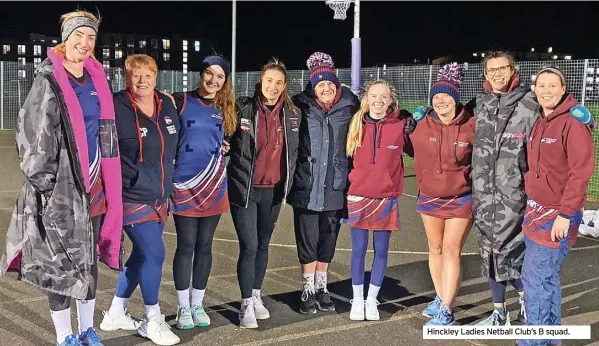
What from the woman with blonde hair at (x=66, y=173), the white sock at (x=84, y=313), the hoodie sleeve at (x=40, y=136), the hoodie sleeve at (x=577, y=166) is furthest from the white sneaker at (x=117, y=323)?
the hoodie sleeve at (x=577, y=166)

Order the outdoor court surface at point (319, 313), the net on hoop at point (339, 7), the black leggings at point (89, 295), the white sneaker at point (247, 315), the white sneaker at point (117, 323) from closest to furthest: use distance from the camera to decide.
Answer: the black leggings at point (89, 295), the outdoor court surface at point (319, 313), the white sneaker at point (117, 323), the white sneaker at point (247, 315), the net on hoop at point (339, 7)

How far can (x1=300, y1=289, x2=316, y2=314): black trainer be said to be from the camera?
5160 millimetres

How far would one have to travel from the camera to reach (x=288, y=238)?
802 cm

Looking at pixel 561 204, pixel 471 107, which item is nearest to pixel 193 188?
pixel 471 107

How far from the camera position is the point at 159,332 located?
443cm

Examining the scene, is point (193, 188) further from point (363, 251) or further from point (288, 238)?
point (288, 238)

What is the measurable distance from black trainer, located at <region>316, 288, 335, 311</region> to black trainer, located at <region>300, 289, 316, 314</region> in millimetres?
72

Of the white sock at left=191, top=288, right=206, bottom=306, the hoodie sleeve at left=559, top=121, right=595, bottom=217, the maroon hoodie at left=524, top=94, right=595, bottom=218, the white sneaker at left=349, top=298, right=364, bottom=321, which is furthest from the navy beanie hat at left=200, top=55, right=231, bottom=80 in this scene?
the hoodie sleeve at left=559, top=121, right=595, bottom=217

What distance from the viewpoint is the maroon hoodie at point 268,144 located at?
15.8 ft

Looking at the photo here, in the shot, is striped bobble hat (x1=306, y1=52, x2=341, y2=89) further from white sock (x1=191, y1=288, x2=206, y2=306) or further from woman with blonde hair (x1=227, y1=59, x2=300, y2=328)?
white sock (x1=191, y1=288, x2=206, y2=306)

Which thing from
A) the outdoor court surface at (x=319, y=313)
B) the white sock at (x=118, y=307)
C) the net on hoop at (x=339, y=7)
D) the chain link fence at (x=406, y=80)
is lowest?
the outdoor court surface at (x=319, y=313)

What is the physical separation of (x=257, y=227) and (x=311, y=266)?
23.1 inches

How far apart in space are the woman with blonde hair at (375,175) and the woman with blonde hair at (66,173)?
1.82 meters

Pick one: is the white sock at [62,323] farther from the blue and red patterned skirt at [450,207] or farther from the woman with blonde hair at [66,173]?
the blue and red patterned skirt at [450,207]
